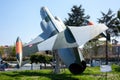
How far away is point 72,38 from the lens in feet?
75.3

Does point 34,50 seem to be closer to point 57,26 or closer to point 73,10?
point 57,26

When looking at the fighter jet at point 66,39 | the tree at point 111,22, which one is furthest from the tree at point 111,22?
the fighter jet at point 66,39

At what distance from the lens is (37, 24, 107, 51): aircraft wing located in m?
22.1

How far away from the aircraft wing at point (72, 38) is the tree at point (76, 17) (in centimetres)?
4996

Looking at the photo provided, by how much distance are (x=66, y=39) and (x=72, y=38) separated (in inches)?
17.2

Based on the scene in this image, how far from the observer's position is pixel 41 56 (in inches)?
2136

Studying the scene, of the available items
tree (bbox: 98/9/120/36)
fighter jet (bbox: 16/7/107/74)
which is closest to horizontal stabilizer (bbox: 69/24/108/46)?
fighter jet (bbox: 16/7/107/74)

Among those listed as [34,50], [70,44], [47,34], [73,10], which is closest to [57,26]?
[47,34]

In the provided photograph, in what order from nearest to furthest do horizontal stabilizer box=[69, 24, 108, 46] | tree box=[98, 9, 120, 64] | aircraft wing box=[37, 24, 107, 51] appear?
horizontal stabilizer box=[69, 24, 108, 46] < aircraft wing box=[37, 24, 107, 51] < tree box=[98, 9, 120, 64]

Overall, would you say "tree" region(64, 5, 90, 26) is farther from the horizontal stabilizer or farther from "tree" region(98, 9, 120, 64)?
the horizontal stabilizer

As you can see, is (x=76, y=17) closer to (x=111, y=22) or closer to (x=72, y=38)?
(x=111, y=22)

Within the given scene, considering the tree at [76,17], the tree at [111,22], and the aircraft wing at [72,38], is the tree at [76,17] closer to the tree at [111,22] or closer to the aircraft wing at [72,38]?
the tree at [111,22]

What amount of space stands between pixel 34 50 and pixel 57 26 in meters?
3.33

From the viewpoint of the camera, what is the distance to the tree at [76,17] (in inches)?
2908
